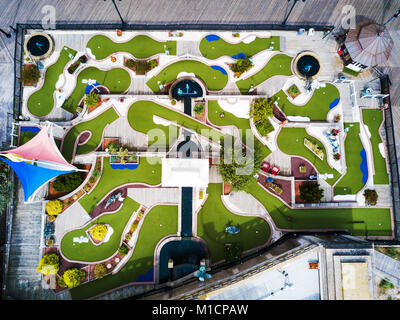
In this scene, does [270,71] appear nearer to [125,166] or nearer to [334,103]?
[334,103]

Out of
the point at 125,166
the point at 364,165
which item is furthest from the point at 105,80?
the point at 364,165

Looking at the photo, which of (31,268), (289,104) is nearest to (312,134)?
(289,104)

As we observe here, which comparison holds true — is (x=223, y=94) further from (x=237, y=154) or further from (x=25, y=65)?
(x=25, y=65)

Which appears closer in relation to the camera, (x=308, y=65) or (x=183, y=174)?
(x=183, y=174)

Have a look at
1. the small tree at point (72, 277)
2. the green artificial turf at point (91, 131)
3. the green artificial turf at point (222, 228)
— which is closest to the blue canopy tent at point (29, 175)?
the green artificial turf at point (91, 131)

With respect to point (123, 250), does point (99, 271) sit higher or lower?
lower
